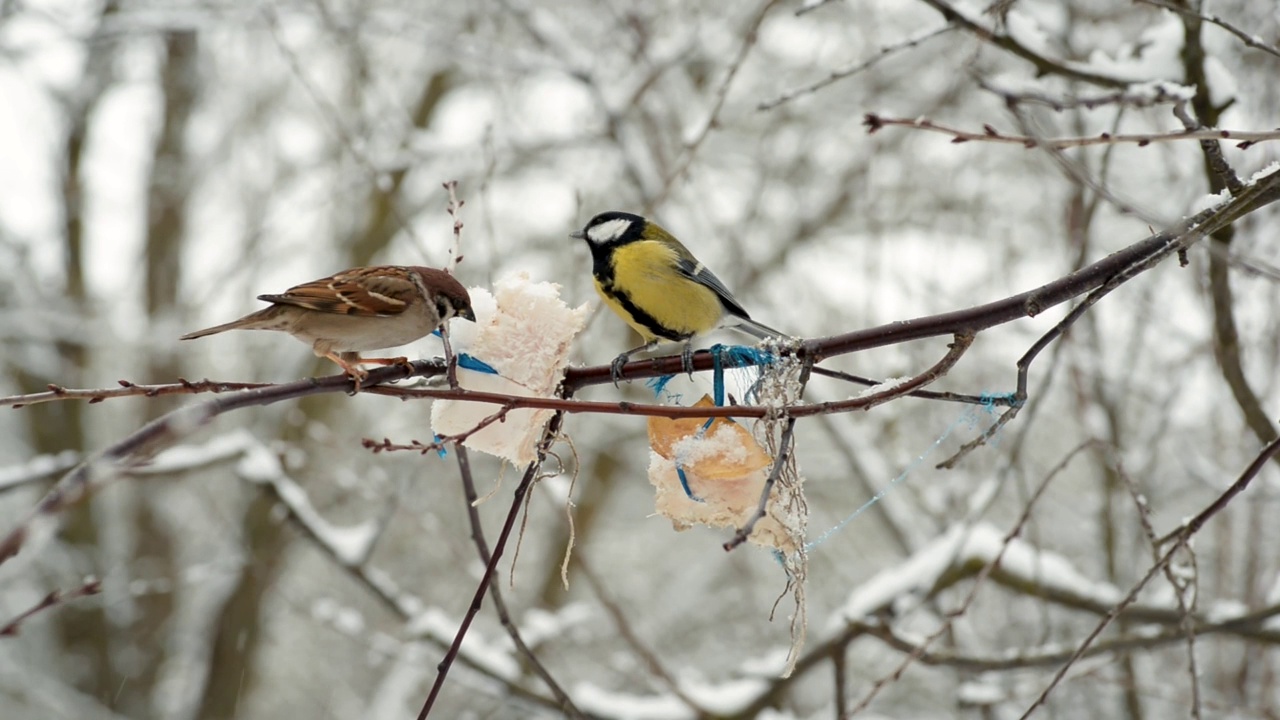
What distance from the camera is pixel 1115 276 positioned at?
1629 millimetres

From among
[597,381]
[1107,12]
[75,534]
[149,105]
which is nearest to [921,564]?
[597,381]

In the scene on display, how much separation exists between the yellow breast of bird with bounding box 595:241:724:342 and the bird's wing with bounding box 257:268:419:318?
0.86 meters

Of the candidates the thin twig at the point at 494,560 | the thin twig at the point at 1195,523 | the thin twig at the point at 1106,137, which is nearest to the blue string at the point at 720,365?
the thin twig at the point at 494,560

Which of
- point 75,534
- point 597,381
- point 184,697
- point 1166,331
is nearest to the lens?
point 597,381

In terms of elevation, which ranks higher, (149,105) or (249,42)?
(249,42)

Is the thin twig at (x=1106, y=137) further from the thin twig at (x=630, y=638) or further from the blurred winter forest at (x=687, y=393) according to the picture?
the thin twig at (x=630, y=638)

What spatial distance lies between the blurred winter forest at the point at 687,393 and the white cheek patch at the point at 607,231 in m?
0.19

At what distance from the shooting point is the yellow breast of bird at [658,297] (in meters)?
3.34

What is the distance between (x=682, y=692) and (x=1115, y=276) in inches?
113

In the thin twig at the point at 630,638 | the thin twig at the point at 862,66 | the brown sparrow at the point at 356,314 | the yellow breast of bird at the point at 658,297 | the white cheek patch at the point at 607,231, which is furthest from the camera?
the thin twig at the point at 630,638

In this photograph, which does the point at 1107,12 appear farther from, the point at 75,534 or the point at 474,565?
the point at 75,534

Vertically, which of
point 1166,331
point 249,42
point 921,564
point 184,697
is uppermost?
point 249,42

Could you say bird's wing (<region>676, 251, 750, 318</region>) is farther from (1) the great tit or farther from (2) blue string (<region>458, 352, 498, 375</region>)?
(2) blue string (<region>458, 352, 498, 375</region>)

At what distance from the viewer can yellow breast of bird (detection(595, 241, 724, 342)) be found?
3.34 metres
